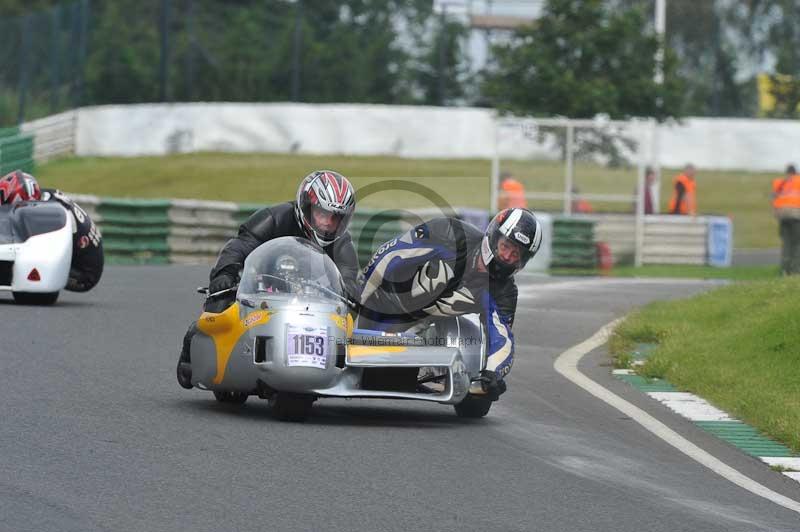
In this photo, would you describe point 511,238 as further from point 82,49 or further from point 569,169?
point 82,49

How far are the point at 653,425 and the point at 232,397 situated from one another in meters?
2.39

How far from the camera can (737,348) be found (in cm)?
1293

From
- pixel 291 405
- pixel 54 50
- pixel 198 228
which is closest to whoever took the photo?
pixel 291 405

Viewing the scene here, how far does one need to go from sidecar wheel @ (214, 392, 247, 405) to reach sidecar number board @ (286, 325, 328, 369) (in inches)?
42.2

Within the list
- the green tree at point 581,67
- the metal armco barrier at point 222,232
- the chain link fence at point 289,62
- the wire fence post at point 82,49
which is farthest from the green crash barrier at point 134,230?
the chain link fence at point 289,62

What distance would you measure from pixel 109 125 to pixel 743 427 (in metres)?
31.5

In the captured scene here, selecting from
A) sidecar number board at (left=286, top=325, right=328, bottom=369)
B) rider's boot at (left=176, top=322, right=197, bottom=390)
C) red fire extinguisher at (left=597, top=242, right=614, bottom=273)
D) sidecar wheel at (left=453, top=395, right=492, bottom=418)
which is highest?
sidecar number board at (left=286, top=325, right=328, bottom=369)

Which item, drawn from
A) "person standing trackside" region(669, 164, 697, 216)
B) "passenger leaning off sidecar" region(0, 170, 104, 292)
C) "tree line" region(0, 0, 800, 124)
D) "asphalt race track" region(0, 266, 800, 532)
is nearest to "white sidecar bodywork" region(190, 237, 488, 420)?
"asphalt race track" region(0, 266, 800, 532)

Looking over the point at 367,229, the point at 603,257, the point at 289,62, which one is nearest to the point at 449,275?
the point at 367,229

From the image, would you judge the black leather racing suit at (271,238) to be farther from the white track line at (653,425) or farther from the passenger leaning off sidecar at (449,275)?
the white track line at (653,425)

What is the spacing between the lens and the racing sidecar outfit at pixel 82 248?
15258 millimetres

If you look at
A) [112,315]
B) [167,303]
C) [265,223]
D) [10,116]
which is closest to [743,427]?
[265,223]

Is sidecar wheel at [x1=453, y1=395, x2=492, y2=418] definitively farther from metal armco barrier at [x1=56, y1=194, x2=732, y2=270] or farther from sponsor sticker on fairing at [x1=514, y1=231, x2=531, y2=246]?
metal armco barrier at [x1=56, y1=194, x2=732, y2=270]

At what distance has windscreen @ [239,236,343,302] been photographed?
8.97 m
